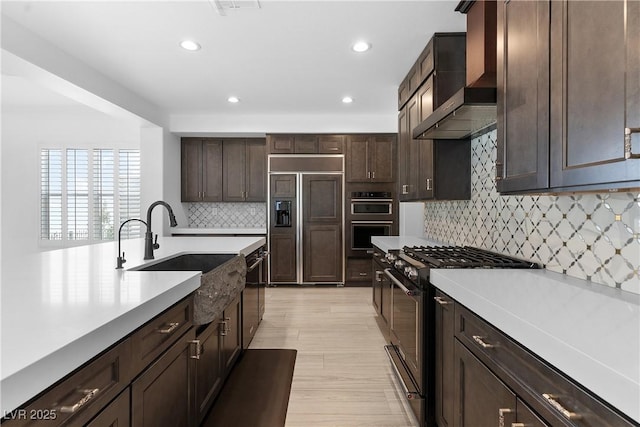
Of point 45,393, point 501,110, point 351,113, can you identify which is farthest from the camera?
point 351,113

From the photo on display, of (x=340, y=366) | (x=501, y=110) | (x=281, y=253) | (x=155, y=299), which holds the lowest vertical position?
(x=340, y=366)

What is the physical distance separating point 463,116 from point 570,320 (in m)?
1.37

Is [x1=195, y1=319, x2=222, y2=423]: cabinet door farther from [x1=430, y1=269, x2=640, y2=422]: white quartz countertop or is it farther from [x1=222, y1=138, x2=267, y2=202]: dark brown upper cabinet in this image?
[x1=222, y1=138, x2=267, y2=202]: dark brown upper cabinet

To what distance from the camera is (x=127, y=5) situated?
239 centimetres

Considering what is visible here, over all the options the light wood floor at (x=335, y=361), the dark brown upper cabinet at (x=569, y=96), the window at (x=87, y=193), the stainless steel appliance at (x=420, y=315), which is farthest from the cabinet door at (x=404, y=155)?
the window at (x=87, y=193)

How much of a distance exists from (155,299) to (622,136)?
1.55m

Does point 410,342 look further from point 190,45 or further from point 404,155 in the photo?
point 190,45

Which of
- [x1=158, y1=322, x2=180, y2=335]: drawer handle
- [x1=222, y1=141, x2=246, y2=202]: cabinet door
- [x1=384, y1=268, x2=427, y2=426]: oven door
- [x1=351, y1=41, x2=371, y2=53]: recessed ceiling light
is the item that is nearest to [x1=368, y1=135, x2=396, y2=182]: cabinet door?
[x1=222, y1=141, x2=246, y2=202]: cabinet door

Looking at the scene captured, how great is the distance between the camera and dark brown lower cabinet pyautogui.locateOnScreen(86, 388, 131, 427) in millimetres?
915

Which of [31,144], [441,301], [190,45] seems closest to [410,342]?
[441,301]

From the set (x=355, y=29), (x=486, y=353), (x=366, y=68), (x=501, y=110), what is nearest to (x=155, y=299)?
(x=486, y=353)

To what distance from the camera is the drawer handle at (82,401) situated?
0.79m

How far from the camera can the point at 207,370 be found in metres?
1.86

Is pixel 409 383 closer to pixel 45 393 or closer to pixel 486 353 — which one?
pixel 486 353
